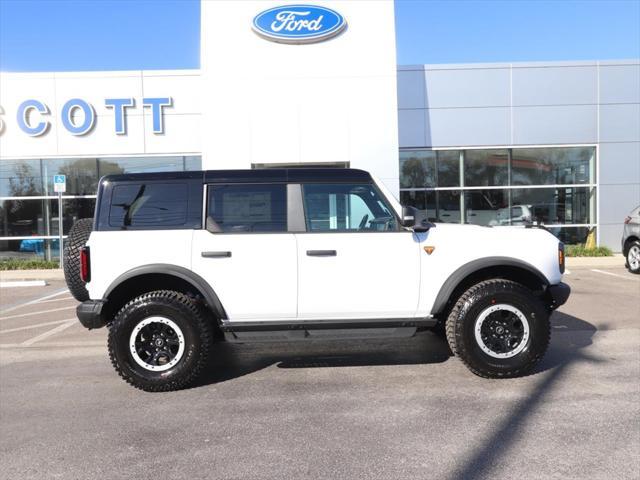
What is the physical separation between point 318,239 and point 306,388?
1349 mm

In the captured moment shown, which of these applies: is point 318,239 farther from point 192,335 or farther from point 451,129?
point 451,129

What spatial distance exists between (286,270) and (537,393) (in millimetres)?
2408

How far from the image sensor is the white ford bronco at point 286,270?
15.5 ft

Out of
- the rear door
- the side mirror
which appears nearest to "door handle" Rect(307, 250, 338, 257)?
the rear door

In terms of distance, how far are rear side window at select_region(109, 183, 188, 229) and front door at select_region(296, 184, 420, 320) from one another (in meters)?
1.15

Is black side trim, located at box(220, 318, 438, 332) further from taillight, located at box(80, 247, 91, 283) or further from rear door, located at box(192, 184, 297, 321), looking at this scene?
taillight, located at box(80, 247, 91, 283)

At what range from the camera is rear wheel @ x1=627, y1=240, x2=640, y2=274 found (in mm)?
12000

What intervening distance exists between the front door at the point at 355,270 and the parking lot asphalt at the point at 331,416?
702 mm

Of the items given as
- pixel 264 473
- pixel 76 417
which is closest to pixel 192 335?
pixel 76 417

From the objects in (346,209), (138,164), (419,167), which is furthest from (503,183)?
(346,209)

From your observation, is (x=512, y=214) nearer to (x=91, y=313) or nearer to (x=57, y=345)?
(x=57, y=345)

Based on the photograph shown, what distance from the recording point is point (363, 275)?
4777 millimetres

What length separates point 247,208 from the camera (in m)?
4.89

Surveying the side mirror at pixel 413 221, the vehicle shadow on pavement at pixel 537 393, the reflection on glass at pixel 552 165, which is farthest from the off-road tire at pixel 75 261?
the reflection on glass at pixel 552 165
